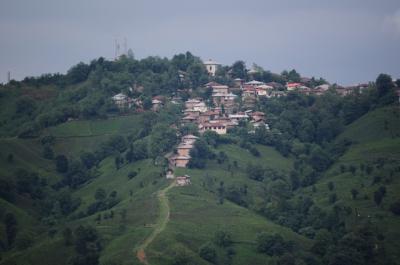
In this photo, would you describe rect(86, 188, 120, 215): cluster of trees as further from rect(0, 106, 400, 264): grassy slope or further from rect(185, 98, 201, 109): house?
rect(185, 98, 201, 109): house

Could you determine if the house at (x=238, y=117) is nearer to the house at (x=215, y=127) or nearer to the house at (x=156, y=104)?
the house at (x=215, y=127)

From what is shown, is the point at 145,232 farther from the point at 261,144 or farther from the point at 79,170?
the point at 261,144

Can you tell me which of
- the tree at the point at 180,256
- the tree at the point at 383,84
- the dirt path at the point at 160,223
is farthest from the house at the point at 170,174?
the tree at the point at 383,84

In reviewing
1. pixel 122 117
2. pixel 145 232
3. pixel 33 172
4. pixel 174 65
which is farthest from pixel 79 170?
pixel 174 65

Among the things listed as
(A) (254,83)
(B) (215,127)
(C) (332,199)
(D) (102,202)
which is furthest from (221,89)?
(C) (332,199)

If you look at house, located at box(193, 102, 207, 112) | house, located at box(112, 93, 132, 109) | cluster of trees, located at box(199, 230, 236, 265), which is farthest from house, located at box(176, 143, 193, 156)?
cluster of trees, located at box(199, 230, 236, 265)

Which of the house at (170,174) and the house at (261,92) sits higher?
the house at (261,92)

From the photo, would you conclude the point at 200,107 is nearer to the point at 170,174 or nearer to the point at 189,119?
the point at 189,119
